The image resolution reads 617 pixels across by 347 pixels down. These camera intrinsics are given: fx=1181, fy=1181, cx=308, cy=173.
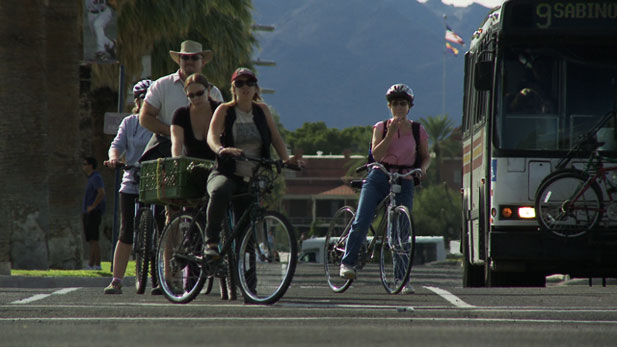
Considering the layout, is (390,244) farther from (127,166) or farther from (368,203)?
(127,166)

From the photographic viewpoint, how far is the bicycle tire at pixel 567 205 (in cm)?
1127

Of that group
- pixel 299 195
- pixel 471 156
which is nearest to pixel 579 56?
pixel 471 156

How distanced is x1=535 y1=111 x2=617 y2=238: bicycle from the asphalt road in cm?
117

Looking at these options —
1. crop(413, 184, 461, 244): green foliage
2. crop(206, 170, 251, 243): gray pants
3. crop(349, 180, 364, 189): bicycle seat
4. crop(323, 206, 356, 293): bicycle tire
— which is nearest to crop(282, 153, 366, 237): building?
crop(413, 184, 461, 244): green foliage

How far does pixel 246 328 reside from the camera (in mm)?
6992

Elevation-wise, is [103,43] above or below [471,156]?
above

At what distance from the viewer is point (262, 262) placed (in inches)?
339

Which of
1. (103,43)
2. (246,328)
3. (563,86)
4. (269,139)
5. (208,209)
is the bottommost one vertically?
(246,328)

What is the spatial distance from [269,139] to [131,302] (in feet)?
5.51

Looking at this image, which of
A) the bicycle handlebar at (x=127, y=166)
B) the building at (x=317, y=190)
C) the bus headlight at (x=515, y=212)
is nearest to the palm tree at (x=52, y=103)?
the bicycle handlebar at (x=127, y=166)

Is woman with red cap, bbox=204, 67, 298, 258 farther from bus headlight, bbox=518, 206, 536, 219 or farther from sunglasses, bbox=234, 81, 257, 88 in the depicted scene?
bus headlight, bbox=518, 206, 536, 219

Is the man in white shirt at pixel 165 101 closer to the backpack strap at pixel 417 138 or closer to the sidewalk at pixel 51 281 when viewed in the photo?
the backpack strap at pixel 417 138

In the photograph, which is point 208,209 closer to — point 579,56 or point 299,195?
point 579,56

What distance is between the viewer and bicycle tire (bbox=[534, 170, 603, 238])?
11.3 m
